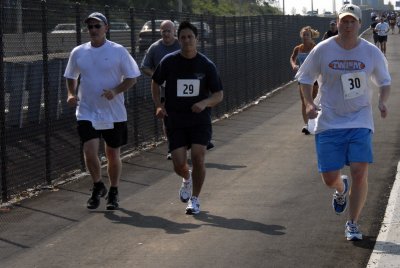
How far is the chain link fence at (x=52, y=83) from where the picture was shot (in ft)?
37.5

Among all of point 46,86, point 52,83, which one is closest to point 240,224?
point 46,86

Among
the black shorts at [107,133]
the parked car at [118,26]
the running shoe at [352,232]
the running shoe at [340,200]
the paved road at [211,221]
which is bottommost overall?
the paved road at [211,221]

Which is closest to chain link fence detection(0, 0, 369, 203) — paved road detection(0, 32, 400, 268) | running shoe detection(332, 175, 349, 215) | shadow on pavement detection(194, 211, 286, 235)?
paved road detection(0, 32, 400, 268)

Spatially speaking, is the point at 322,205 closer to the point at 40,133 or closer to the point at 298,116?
the point at 40,133

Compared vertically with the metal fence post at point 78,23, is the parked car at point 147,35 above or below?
below

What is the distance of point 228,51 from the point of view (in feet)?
69.4

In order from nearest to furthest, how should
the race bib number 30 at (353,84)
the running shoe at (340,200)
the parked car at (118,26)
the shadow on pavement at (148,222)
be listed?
the race bib number 30 at (353,84) → the running shoe at (340,200) → the shadow on pavement at (148,222) → the parked car at (118,26)

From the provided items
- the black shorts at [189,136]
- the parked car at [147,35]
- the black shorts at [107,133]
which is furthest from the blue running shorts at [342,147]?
the parked car at [147,35]

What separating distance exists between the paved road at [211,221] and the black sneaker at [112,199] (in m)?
0.11

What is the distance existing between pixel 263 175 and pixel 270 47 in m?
14.6

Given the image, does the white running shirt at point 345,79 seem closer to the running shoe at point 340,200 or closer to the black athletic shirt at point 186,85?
the running shoe at point 340,200

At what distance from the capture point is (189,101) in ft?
31.7

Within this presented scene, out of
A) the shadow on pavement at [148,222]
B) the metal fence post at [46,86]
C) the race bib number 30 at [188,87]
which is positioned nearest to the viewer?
the shadow on pavement at [148,222]

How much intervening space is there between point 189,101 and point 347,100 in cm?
192
